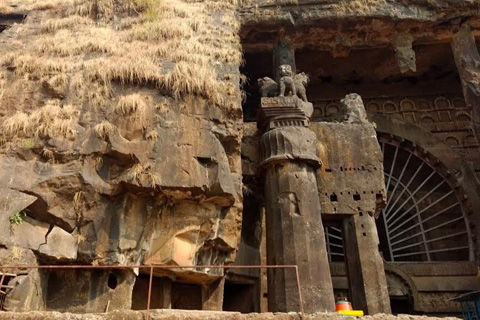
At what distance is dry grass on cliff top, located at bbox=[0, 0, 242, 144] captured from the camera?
8523 mm

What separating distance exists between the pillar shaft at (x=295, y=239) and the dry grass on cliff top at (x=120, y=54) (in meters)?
1.94

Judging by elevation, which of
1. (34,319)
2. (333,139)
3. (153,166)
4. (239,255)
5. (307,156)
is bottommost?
(34,319)

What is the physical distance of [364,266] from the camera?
8.46 metres

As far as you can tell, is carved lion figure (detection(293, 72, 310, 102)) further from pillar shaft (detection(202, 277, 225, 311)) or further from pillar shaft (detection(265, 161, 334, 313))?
pillar shaft (detection(202, 277, 225, 311))

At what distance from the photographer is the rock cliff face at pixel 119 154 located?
7.20 meters

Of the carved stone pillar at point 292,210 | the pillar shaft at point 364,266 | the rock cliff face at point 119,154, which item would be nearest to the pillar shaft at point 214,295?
the rock cliff face at point 119,154

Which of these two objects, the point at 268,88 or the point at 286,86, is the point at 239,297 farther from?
the point at 286,86

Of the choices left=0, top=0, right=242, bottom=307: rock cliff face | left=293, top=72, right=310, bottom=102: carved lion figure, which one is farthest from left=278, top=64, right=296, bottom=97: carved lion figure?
left=0, top=0, right=242, bottom=307: rock cliff face

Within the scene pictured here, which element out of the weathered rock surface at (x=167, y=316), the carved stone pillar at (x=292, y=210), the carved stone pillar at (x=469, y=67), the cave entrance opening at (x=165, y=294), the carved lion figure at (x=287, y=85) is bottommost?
the weathered rock surface at (x=167, y=316)

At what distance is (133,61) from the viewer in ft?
30.2

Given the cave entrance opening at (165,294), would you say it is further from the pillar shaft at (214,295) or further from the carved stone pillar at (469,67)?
the carved stone pillar at (469,67)

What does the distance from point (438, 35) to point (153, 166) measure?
915 cm

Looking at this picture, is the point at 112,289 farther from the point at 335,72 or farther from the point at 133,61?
the point at 335,72

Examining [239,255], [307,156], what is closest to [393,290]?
[239,255]
